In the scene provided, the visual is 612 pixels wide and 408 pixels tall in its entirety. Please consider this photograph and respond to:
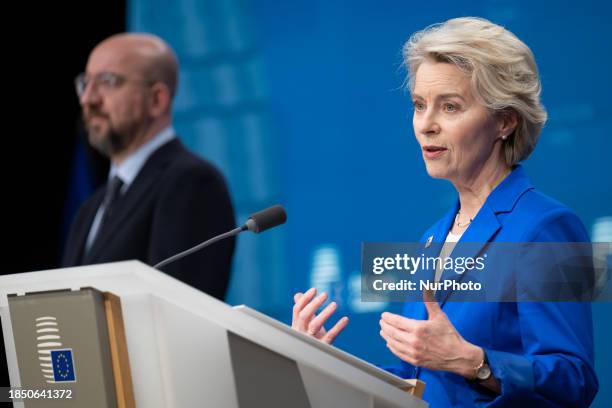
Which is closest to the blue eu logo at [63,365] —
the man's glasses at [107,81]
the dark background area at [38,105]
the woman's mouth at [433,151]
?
the woman's mouth at [433,151]

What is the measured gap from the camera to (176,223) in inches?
126

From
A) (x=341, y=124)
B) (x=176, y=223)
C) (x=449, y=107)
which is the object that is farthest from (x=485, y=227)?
(x=341, y=124)

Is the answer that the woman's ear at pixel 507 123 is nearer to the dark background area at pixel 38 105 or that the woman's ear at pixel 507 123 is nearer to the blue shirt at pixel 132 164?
the blue shirt at pixel 132 164

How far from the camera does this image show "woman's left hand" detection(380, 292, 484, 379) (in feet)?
5.21

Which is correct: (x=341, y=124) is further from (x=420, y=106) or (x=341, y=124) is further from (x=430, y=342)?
(x=430, y=342)

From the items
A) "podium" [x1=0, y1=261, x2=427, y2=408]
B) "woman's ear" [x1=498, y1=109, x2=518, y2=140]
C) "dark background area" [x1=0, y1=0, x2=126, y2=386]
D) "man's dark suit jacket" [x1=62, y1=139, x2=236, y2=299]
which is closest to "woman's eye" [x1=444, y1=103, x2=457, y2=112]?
"woman's ear" [x1=498, y1=109, x2=518, y2=140]

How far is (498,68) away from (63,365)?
116cm

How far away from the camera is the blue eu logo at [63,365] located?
59.9 inches

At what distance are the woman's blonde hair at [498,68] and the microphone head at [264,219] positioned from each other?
522 mm

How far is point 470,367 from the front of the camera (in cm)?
164

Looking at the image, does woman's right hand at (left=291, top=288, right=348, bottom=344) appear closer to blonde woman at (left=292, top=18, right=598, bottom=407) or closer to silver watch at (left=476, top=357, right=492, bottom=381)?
blonde woman at (left=292, top=18, right=598, bottom=407)

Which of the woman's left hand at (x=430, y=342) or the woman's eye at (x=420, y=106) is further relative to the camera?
the woman's eye at (x=420, y=106)

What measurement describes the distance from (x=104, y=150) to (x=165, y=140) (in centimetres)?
29

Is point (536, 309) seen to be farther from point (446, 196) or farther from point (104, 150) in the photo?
point (104, 150)
